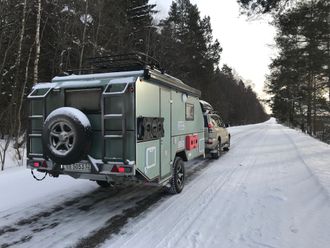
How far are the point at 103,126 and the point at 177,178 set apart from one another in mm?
2669

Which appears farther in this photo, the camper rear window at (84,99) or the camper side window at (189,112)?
the camper side window at (189,112)

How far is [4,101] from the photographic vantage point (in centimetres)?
1952

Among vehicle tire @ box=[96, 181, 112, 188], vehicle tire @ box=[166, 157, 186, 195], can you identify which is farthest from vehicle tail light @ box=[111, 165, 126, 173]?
vehicle tire @ box=[96, 181, 112, 188]

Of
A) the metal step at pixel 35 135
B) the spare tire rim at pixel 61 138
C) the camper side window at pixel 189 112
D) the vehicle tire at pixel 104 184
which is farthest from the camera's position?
the camper side window at pixel 189 112

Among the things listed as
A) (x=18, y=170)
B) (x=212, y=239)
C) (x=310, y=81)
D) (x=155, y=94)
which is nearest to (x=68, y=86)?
(x=155, y=94)

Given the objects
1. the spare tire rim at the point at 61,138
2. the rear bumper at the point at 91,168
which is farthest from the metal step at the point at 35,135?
the spare tire rim at the point at 61,138

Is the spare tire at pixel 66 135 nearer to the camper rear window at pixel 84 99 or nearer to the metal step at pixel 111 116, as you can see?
the camper rear window at pixel 84 99

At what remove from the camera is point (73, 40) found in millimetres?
18891

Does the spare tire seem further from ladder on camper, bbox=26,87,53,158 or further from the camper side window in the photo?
the camper side window

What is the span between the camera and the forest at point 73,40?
43.1 ft

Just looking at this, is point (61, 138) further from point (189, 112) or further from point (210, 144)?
point (210, 144)

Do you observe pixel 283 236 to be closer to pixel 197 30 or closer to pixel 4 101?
pixel 4 101

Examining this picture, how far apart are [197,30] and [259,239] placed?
36661mm

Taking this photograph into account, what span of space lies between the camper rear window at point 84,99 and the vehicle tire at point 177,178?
2568 mm
